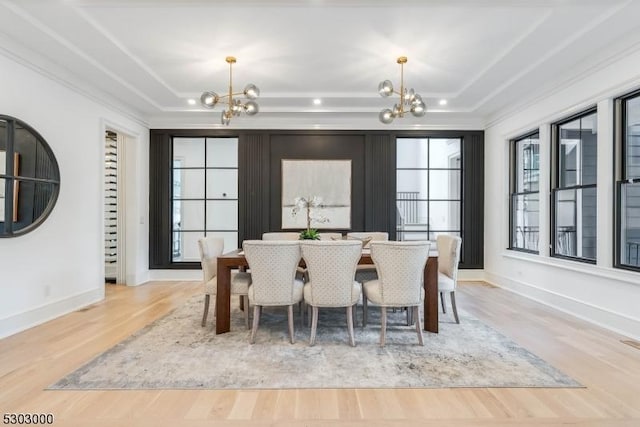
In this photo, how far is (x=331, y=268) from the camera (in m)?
2.99

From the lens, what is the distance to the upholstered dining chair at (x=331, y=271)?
295 centimetres

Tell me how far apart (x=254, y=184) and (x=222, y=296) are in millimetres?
3000

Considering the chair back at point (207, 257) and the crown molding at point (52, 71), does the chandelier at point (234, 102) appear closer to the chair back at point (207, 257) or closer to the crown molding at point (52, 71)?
the chair back at point (207, 257)

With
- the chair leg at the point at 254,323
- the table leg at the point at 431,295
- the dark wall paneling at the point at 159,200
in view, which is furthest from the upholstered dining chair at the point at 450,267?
the dark wall paneling at the point at 159,200

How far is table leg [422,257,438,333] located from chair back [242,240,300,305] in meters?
1.26

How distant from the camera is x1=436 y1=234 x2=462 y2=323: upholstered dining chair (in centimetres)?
366

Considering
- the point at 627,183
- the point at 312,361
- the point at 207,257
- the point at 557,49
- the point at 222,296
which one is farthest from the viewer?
the point at 207,257

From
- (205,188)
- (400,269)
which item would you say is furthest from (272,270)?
(205,188)

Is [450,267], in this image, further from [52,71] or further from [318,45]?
[52,71]

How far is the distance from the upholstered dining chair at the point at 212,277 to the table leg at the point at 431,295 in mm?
1692

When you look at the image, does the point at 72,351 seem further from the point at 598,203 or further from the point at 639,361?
the point at 598,203

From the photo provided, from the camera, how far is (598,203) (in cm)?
368

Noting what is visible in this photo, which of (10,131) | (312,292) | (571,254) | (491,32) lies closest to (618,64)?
(491,32)

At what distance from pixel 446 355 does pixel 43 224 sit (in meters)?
4.10
